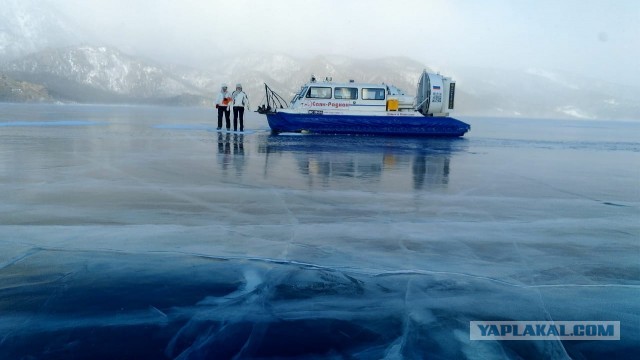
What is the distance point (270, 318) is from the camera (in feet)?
9.55

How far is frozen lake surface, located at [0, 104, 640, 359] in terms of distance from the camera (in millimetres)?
2688

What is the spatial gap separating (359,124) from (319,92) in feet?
6.58

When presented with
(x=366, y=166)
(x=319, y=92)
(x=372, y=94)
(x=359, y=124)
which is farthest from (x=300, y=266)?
(x=372, y=94)

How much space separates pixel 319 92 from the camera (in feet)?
65.4

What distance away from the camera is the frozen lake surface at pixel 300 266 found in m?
2.69

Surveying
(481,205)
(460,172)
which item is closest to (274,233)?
(481,205)

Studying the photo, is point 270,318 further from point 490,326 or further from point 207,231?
point 207,231

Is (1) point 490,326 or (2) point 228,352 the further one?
(1) point 490,326

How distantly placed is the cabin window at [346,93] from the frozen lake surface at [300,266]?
1250 cm

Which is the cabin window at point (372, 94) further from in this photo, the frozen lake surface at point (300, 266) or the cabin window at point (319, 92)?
the frozen lake surface at point (300, 266)

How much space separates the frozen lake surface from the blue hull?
38.4ft

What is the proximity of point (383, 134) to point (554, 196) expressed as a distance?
506 inches

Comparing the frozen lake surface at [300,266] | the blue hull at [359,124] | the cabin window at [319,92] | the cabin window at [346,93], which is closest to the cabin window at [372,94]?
the cabin window at [346,93]

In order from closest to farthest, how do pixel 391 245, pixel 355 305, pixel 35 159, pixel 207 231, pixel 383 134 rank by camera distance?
pixel 355 305 < pixel 391 245 < pixel 207 231 < pixel 35 159 < pixel 383 134
